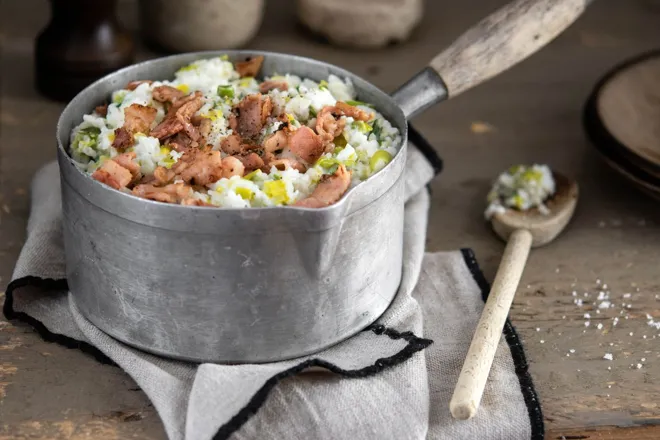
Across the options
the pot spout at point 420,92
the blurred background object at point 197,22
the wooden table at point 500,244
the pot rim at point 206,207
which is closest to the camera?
the pot rim at point 206,207

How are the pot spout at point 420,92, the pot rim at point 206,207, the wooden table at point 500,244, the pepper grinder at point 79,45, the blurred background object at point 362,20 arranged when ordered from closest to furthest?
the pot rim at point 206,207 < the wooden table at point 500,244 < the pot spout at point 420,92 < the pepper grinder at point 79,45 < the blurred background object at point 362,20

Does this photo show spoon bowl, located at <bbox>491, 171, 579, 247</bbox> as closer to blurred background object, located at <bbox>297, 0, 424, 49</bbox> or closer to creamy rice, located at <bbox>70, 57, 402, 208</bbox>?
creamy rice, located at <bbox>70, 57, 402, 208</bbox>

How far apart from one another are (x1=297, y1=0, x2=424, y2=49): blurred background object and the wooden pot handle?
66 centimetres

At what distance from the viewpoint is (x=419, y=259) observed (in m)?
1.45

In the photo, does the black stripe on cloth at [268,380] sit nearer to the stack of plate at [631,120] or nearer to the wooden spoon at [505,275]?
the wooden spoon at [505,275]

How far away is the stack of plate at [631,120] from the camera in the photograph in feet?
5.08

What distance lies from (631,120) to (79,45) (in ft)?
3.59

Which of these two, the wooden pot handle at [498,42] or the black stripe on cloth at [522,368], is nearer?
the black stripe on cloth at [522,368]

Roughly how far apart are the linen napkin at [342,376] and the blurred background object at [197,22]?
2.46 feet

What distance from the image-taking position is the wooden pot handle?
1.48 m

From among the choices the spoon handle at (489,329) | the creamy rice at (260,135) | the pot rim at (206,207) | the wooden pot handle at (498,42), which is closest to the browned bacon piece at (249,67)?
the creamy rice at (260,135)

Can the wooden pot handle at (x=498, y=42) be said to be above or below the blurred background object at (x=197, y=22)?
above

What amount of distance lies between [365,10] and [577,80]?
0.52 m

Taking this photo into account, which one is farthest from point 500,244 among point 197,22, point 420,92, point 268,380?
point 197,22
